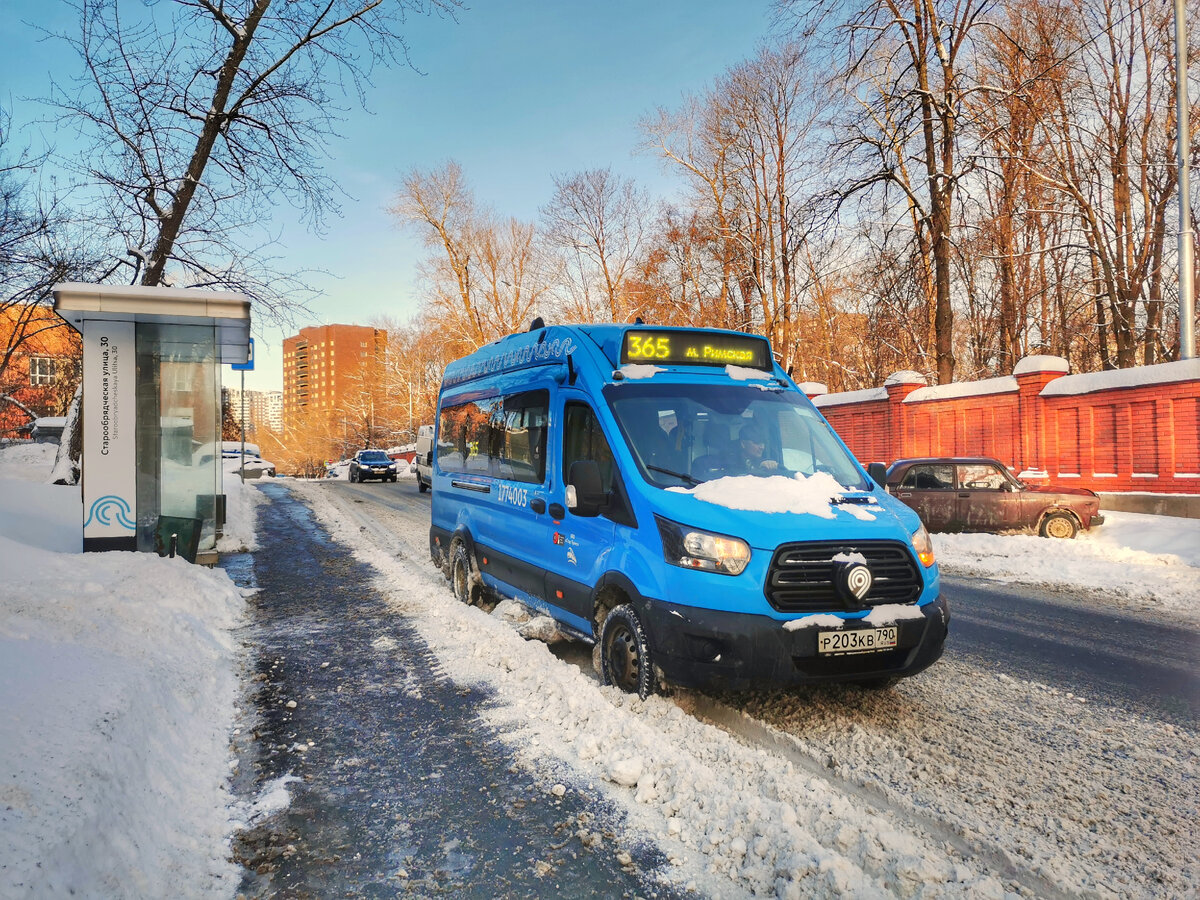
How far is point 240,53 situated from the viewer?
1351cm

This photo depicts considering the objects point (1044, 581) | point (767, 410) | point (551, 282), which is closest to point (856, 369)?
point (551, 282)

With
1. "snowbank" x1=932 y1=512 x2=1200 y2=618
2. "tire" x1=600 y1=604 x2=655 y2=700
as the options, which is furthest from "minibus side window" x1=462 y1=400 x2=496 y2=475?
"snowbank" x1=932 y1=512 x2=1200 y2=618

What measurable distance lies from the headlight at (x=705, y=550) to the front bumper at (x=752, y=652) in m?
0.25

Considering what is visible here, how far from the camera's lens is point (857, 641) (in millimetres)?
4098

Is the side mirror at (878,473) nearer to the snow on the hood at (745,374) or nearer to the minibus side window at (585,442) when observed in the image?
the snow on the hood at (745,374)

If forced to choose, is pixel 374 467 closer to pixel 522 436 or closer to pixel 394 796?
pixel 522 436

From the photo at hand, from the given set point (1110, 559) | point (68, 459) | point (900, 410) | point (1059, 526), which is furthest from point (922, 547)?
point (68, 459)

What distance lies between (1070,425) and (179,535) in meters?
17.9

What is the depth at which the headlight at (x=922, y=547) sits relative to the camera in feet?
14.7

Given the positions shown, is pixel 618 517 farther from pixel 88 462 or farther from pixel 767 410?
pixel 88 462

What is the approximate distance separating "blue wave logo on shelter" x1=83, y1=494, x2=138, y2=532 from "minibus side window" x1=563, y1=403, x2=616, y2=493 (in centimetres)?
735

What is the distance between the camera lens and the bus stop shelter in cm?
956

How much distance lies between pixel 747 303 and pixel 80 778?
3022 cm

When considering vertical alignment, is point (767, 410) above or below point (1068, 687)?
above
